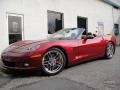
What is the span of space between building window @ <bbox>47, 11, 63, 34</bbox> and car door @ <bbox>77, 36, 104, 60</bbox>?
3.90 metres

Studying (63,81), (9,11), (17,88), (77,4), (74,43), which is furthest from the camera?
(77,4)

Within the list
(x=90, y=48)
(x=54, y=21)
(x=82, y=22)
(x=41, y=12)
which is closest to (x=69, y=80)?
(x=90, y=48)

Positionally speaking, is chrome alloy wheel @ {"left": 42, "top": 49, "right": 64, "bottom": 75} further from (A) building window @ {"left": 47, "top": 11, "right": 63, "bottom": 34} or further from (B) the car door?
(A) building window @ {"left": 47, "top": 11, "right": 63, "bottom": 34}

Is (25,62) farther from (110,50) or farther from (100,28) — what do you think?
(100,28)

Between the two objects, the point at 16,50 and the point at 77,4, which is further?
the point at 77,4

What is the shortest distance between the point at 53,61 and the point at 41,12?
16.3 ft

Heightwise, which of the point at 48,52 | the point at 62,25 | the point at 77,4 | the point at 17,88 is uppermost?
the point at 77,4

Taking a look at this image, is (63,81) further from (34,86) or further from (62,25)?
(62,25)

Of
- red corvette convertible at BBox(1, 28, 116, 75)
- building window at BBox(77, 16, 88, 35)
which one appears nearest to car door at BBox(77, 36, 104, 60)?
red corvette convertible at BBox(1, 28, 116, 75)

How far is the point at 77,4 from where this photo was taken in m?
12.6

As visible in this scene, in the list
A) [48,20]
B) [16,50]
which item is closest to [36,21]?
[48,20]

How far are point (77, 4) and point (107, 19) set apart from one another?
478 cm

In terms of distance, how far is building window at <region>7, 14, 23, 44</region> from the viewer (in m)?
8.81

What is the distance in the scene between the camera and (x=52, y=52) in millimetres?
5520
